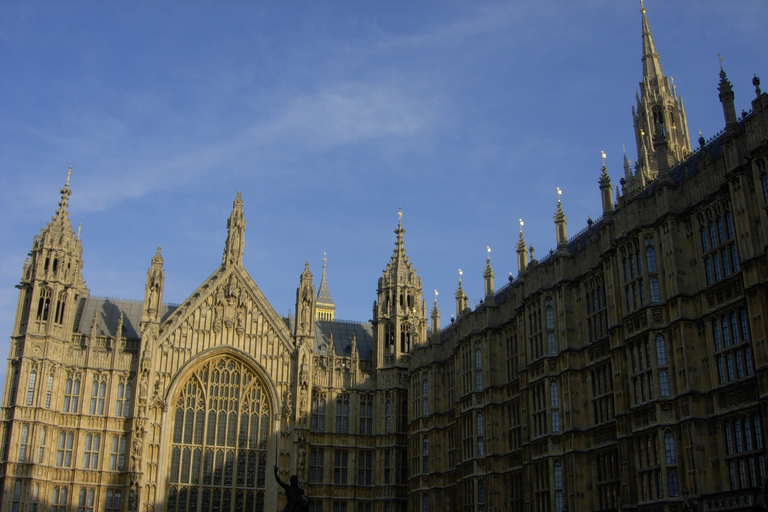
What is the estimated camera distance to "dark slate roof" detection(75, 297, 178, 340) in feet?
196

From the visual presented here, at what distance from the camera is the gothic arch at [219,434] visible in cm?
5541

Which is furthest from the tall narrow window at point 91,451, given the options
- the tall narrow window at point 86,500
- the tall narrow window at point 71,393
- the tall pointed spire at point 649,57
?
the tall pointed spire at point 649,57

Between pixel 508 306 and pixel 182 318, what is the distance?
23623 mm

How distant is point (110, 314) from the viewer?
204 feet

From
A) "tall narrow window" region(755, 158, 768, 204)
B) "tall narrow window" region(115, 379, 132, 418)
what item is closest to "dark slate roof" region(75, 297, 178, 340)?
"tall narrow window" region(115, 379, 132, 418)

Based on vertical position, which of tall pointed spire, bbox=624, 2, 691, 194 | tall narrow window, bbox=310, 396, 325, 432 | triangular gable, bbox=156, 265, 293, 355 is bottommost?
tall narrow window, bbox=310, 396, 325, 432

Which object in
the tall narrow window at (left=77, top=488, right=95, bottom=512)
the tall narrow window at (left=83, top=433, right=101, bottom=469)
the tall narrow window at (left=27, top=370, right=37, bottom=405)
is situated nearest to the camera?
the tall narrow window at (left=77, top=488, right=95, bottom=512)

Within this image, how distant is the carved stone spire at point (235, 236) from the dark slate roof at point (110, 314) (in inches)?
254

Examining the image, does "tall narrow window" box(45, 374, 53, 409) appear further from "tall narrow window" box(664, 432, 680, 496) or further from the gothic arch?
"tall narrow window" box(664, 432, 680, 496)

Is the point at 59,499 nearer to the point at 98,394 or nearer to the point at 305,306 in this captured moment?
the point at 98,394

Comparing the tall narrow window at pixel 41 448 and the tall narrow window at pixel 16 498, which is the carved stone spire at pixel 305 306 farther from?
the tall narrow window at pixel 16 498

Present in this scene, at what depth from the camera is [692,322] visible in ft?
108

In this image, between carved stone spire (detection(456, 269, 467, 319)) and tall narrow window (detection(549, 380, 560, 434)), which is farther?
carved stone spire (detection(456, 269, 467, 319))

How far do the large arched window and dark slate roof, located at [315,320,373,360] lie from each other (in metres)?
8.52
